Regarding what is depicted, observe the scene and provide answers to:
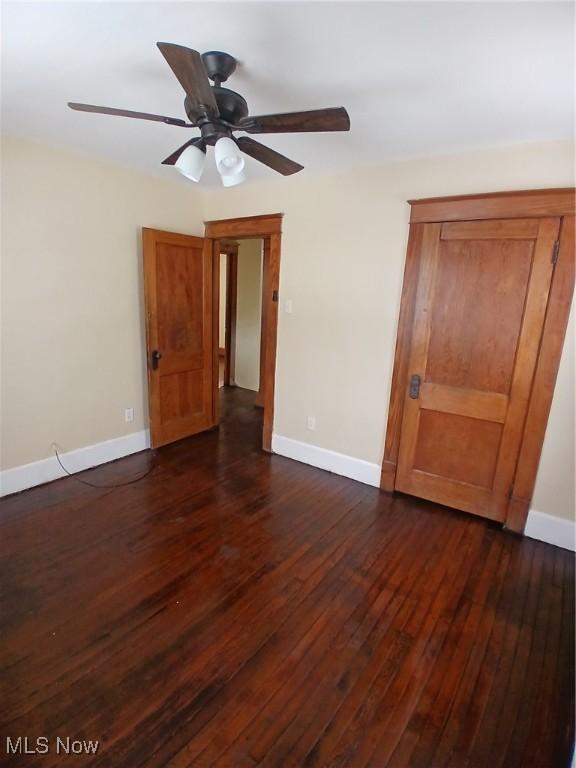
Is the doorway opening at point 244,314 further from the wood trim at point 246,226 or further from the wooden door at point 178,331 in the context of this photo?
the wood trim at point 246,226

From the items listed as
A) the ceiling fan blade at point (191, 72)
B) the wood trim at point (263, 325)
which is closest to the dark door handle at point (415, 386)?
the ceiling fan blade at point (191, 72)

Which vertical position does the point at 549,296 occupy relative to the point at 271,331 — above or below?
above

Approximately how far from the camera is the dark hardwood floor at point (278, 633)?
1.36 m

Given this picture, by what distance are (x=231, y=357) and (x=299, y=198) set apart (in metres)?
3.10

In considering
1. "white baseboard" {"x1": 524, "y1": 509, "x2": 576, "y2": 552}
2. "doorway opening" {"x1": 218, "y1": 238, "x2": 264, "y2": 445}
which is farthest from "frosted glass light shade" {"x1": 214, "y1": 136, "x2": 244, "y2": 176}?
"doorway opening" {"x1": 218, "y1": 238, "x2": 264, "y2": 445}

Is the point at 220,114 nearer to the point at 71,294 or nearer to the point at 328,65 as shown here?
the point at 328,65

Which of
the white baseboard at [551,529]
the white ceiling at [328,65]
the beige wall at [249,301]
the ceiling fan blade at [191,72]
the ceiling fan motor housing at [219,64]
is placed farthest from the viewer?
the beige wall at [249,301]

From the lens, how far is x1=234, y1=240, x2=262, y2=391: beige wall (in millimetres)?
5492

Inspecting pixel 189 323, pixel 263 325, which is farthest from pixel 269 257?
pixel 263 325

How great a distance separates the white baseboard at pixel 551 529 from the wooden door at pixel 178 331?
3039 millimetres

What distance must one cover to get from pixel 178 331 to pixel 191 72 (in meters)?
2.58

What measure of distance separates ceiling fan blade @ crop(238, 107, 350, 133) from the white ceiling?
0.88 feet

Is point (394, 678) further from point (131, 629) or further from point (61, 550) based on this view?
point (61, 550)

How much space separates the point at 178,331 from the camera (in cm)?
366
